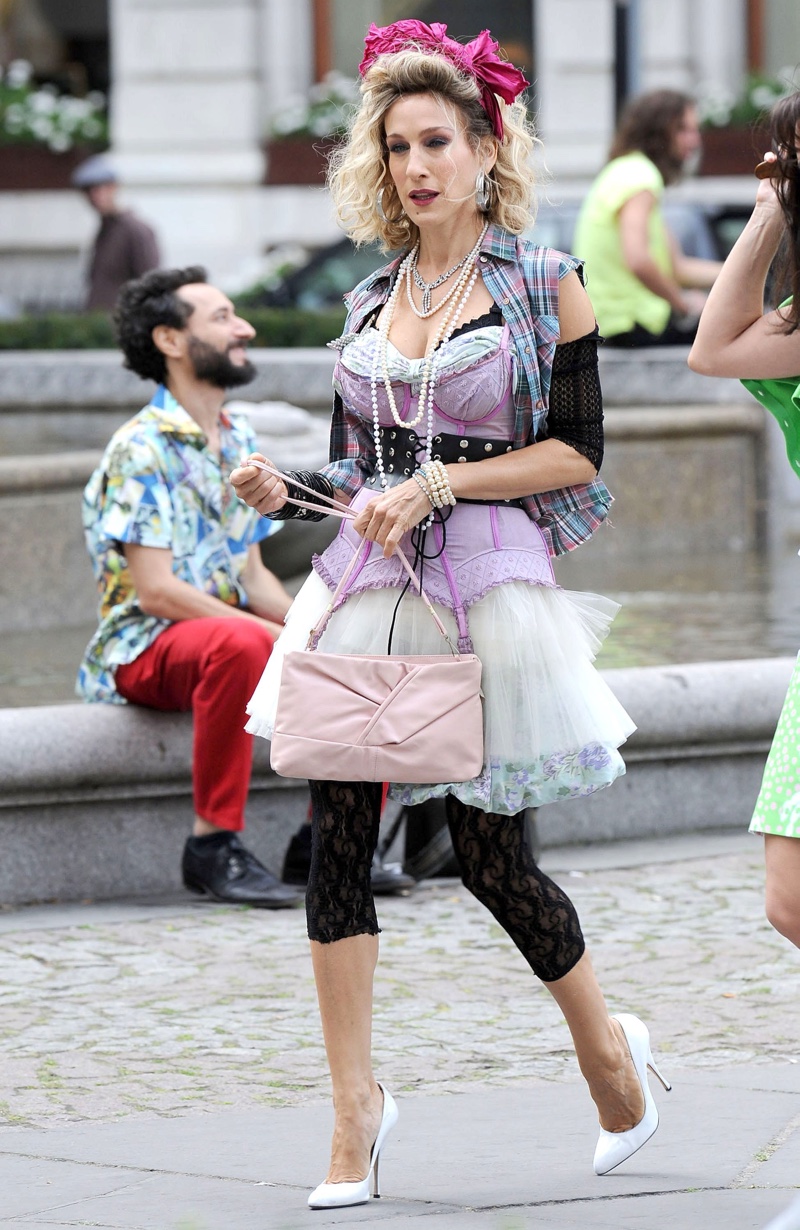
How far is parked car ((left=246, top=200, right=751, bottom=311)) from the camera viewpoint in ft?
42.4

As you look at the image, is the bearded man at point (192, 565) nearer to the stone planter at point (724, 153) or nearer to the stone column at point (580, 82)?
the stone column at point (580, 82)

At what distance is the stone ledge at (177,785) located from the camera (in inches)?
221

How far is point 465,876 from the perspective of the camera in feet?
11.9

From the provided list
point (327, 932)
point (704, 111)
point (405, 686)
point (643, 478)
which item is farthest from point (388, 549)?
point (704, 111)

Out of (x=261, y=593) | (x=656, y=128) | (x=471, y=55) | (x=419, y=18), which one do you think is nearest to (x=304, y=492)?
(x=471, y=55)

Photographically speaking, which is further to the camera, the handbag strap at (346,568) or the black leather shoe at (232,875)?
the black leather shoe at (232,875)

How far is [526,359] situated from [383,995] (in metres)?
1.81

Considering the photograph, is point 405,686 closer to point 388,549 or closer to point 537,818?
point 388,549

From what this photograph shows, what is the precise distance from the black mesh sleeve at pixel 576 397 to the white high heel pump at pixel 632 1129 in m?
0.96

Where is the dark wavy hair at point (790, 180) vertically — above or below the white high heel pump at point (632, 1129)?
above

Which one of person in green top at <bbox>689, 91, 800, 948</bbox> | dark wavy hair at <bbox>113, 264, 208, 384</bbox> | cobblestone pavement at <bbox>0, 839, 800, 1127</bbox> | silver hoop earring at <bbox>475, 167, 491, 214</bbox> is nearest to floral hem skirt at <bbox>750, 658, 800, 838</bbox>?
person in green top at <bbox>689, 91, 800, 948</bbox>

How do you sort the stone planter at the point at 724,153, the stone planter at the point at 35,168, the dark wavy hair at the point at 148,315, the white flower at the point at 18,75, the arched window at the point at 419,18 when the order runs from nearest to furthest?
the dark wavy hair at the point at 148,315
the stone planter at the point at 724,153
the stone planter at the point at 35,168
the arched window at the point at 419,18
the white flower at the point at 18,75

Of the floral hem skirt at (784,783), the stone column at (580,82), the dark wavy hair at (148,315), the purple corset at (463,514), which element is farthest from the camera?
the stone column at (580,82)

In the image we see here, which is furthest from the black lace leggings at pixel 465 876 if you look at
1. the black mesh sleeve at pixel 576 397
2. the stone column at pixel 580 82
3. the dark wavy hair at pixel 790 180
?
the stone column at pixel 580 82
